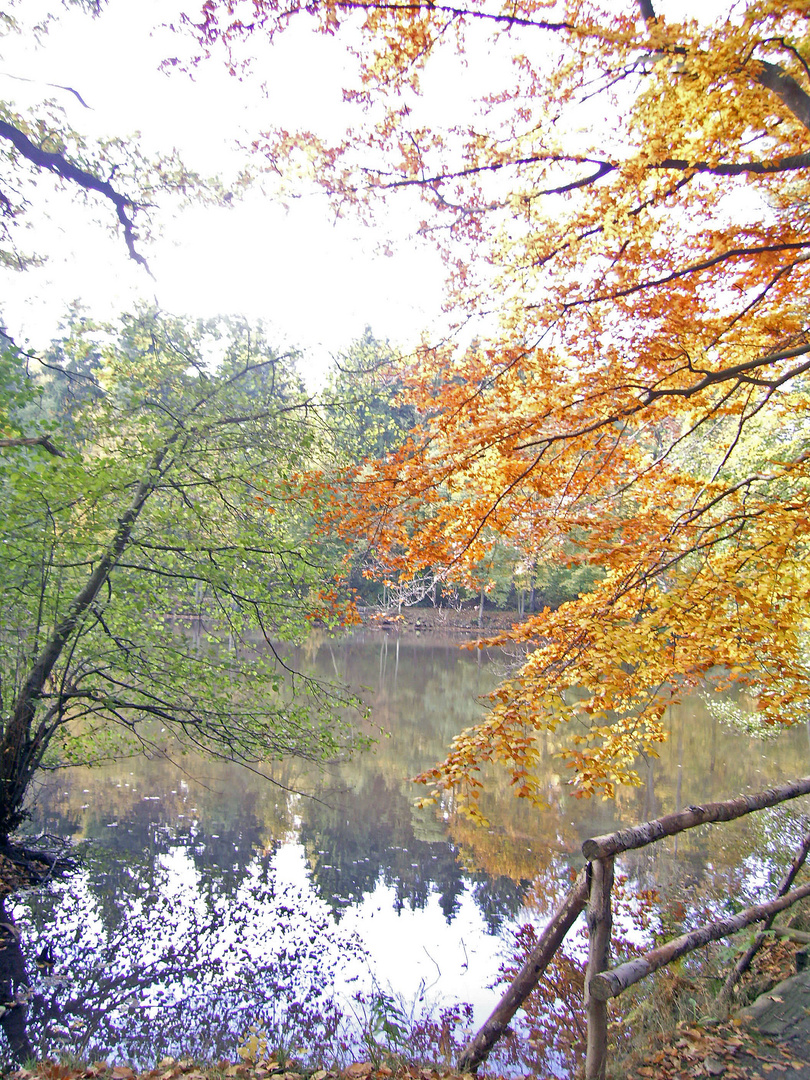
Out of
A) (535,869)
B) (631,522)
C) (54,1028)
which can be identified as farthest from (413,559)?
(535,869)

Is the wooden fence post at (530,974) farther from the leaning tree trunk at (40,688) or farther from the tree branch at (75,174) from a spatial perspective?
the tree branch at (75,174)

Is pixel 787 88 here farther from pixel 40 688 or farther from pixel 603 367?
Result: pixel 40 688

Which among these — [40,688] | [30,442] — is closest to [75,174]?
[30,442]

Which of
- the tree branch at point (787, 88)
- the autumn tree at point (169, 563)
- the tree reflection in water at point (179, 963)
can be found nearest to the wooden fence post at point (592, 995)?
the tree reflection in water at point (179, 963)

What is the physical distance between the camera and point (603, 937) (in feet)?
9.87

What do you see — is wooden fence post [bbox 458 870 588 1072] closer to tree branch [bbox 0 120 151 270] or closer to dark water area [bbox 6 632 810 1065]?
dark water area [bbox 6 632 810 1065]

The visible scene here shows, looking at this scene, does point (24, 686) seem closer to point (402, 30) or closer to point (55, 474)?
point (55, 474)

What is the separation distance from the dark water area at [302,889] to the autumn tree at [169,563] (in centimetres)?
145

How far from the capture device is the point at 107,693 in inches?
271

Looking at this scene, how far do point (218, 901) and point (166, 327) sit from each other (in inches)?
247

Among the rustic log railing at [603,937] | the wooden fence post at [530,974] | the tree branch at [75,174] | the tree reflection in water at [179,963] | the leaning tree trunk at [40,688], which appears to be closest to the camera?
the rustic log railing at [603,937]

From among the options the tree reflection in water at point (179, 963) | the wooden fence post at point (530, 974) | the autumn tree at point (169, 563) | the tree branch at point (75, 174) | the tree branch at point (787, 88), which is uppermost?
the tree branch at point (75, 174)

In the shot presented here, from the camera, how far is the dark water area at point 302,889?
5184 millimetres

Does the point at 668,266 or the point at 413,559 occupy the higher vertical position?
the point at 668,266
